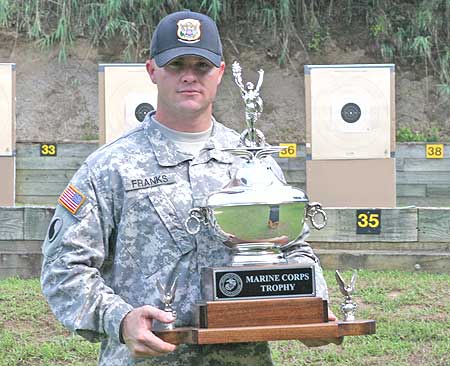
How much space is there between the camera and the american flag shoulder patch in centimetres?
209

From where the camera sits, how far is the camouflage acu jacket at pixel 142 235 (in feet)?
6.86

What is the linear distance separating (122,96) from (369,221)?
12.4 feet

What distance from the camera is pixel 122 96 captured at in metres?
9.20

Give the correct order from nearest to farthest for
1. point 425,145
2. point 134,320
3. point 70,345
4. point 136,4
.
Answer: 1. point 134,320
2. point 70,345
3. point 425,145
4. point 136,4

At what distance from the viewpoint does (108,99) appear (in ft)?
30.0

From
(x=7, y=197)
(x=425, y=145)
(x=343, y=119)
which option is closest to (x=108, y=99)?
(x=7, y=197)

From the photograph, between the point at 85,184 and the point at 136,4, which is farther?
the point at 136,4

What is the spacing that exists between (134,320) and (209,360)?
0.30 m

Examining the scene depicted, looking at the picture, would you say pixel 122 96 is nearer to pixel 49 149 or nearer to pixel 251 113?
pixel 49 149

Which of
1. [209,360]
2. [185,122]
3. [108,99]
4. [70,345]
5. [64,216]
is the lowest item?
[70,345]

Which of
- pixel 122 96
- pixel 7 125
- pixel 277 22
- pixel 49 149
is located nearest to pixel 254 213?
pixel 122 96

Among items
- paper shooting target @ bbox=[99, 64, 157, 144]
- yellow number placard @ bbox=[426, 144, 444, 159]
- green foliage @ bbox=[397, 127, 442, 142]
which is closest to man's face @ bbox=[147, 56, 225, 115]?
paper shooting target @ bbox=[99, 64, 157, 144]

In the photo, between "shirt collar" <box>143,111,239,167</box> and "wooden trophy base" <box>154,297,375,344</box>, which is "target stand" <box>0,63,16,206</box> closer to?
"shirt collar" <box>143,111,239,167</box>

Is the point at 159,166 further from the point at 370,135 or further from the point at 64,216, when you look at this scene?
the point at 370,135
